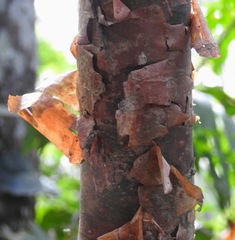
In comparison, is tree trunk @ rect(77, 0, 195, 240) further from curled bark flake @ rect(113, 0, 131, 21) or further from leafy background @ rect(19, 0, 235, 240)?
leafy background @ rect(19, 0, 235, 240)

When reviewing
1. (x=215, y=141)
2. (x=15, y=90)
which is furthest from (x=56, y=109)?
(x=15, y=90)

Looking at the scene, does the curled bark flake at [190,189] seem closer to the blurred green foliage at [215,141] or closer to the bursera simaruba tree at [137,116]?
the bursera simaruba tree at [137,116]

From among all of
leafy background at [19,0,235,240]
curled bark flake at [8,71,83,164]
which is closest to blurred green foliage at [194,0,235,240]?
leafy background at [19,0,235,240]

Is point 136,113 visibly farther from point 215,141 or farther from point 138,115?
point 215,141

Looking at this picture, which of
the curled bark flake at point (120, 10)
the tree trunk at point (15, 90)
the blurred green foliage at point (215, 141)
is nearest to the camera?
the curled bark flake at point (120, 10)

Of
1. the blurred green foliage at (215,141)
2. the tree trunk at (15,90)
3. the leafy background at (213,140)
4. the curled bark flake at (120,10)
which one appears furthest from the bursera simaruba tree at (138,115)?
the tree trunk at (15,90)

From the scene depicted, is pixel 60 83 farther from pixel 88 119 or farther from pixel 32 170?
pixel 32 170

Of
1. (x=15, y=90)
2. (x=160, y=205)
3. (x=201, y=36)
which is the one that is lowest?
(x=15, y=90)

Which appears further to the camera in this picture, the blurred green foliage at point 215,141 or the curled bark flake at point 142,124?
the blurred green foliage at point 215,141

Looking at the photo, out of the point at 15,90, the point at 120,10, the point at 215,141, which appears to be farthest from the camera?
the point at 15,90
